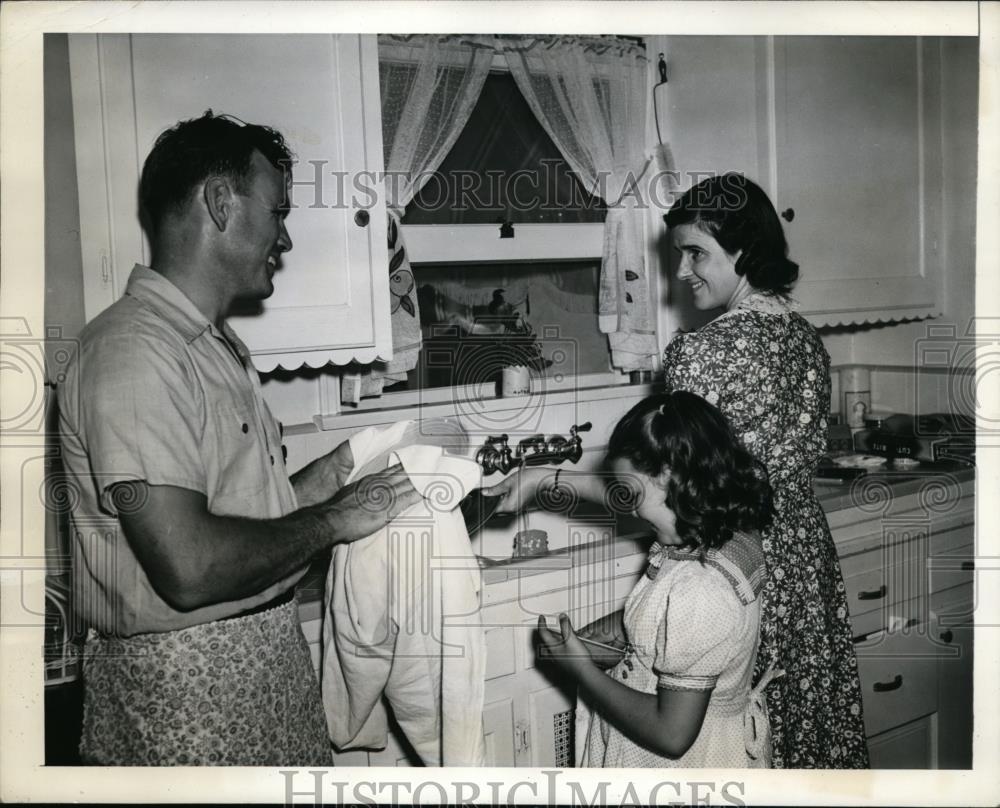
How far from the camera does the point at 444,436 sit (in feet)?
6.69

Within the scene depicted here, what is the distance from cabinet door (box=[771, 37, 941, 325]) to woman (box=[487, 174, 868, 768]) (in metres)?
0.68

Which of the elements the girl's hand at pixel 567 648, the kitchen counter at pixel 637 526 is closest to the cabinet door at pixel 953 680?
the kitchen counter at pixel 637 526

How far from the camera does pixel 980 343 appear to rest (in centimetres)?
146

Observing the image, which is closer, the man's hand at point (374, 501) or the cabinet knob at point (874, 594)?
the man's hand at point (374, 501)

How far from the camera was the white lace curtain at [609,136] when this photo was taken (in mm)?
2027

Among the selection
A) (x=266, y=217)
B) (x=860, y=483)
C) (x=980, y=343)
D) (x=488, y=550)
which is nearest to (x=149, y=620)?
(x=266, y=217)

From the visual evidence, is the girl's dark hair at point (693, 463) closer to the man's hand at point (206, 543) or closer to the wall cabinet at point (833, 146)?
the man's hand at point (206, 543)

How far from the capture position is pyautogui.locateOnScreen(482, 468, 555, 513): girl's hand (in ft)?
5.28

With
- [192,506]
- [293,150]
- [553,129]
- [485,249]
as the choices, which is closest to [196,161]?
[293,150]

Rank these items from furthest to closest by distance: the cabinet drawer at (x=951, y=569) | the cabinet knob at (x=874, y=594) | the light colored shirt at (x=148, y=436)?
the cabinet drawer at (x=951, y=569), the cabinet knob at (x=874, y=594), the light colored shirt at (x=148, y=436)

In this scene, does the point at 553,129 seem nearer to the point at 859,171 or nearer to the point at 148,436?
the point at 859,171

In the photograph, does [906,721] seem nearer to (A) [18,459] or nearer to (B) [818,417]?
(B) [818,417]

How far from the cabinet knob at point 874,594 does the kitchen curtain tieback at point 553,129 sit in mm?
756

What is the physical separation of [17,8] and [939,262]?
233 cm
